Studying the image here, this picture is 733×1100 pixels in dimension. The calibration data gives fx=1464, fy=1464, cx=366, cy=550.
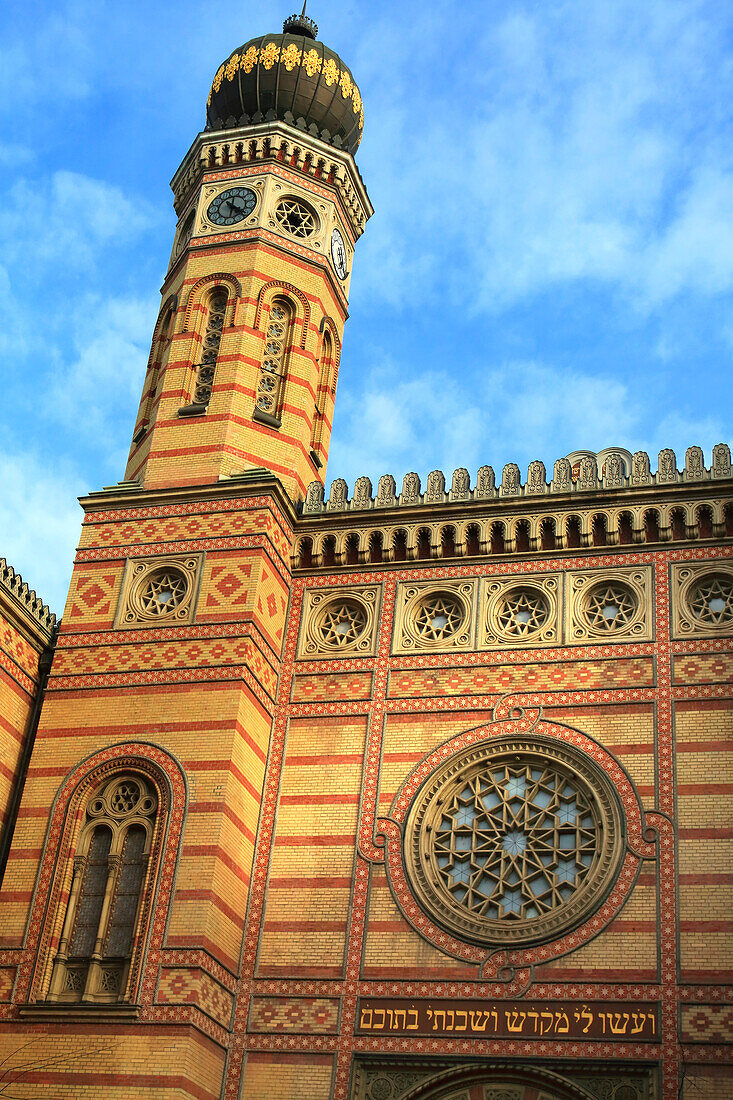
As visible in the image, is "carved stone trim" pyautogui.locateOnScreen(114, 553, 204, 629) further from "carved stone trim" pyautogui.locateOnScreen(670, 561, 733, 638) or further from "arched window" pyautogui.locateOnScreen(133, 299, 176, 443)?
"carved stone trim" pyautogui.locateOnScreen(670, 561, 733, 638)

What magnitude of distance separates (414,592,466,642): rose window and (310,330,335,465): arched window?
3.91 metres

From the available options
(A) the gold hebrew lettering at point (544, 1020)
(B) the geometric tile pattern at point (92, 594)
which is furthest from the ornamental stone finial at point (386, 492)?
(A) the gold hebrew lettering at point (544, 1020)

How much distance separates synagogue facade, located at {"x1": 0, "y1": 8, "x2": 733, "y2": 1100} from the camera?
16297 millimetres

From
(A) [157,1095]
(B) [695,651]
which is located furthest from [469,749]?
(A) [157,1095]

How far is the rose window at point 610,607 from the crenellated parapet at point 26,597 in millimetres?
7599

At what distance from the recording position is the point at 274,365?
22.6 meters

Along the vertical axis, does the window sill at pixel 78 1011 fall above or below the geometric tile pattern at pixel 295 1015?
below

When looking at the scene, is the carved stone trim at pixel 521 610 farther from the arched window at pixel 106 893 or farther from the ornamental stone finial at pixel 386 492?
the arched window at pixel 106 893

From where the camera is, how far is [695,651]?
18188 millimetres

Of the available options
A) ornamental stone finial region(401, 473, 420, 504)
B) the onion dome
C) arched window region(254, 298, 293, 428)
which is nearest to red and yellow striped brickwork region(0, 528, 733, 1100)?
ornamental stone finial region(401, 473, 420, 504)

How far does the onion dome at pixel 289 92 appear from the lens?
24.7 meters

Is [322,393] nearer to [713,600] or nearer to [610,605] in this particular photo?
[610,605]

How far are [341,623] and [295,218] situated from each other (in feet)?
24.3

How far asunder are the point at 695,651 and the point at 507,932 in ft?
13.8
